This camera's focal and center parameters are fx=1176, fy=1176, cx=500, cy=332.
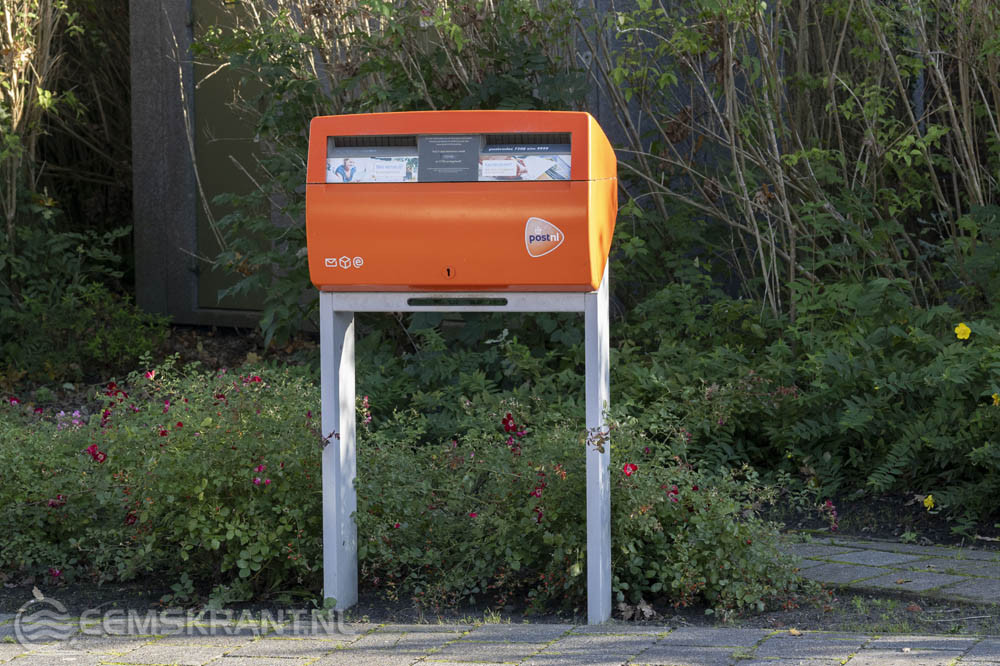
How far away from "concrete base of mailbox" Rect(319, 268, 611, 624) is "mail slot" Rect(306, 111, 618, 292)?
0.08 meters

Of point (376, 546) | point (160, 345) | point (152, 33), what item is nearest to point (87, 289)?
point (160, 345)

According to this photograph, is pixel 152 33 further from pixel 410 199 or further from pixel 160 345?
pixel 410 199

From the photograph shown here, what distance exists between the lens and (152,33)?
31.8 ft

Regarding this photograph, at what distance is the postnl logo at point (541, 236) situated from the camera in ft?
11.7

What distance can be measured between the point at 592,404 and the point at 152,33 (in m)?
7.26

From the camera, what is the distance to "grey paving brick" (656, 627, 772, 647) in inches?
132

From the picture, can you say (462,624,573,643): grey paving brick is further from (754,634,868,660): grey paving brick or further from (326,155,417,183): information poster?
(326,155,417,183): information poster

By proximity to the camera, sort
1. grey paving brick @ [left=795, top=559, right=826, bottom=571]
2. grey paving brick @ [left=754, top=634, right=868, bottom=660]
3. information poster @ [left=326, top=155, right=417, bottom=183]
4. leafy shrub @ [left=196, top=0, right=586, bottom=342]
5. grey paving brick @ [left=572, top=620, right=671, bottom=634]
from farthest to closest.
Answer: leafy shrub @ [left=196, top=0, right=586, bottom=342], grey paving brick @ [left=795, top=559, right=826, bottom=571], information poster @ [left=326, top=155, right=417, bottom=183], grey paving brick @ [left=572, top=620, right=671, bottom=634], grey paving brick @ [left=754, top=634, right=868, bottom=660]

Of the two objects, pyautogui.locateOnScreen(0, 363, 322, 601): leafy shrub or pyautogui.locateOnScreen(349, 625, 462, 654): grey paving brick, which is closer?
pyautogui.locateOnScreen(349, 625, 462, 654): grey paving brick

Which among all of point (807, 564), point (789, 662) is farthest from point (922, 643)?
point (807, 564)

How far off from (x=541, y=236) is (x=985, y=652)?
170 cm

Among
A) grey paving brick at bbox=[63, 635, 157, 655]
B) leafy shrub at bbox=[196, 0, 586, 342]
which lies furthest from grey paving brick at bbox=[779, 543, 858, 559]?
leafy shrub at bbox=[196, 0, 586, 342]

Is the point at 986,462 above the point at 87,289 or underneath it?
underneath

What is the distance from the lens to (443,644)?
340 cm
